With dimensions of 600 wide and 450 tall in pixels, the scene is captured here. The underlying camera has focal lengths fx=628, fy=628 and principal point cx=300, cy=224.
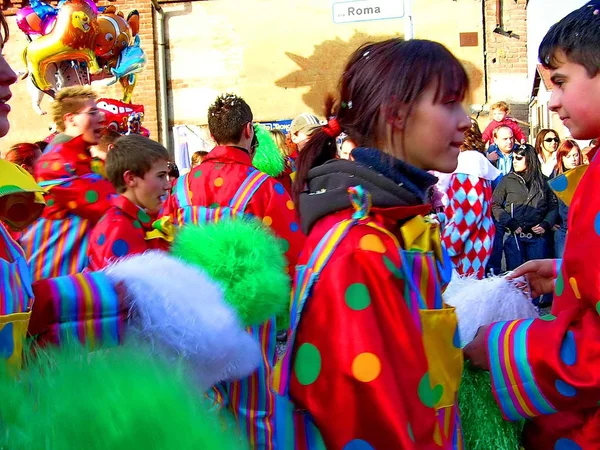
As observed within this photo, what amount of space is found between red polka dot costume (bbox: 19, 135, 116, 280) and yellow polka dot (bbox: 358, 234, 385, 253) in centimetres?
224

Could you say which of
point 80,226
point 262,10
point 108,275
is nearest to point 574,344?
point 108,275

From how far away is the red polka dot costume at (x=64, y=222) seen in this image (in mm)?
3227

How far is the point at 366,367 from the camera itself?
1.20 metres

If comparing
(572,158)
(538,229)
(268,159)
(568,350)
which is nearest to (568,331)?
(568,350)

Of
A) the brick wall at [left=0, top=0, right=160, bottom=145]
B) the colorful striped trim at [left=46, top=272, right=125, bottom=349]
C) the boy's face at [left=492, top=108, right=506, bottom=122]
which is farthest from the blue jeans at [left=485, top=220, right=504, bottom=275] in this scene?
the brick wall at [left=0, top=0, right=160, bottom=145]

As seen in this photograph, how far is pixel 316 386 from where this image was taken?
1.28 metres

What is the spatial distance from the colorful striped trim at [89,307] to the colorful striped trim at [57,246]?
1.91 m

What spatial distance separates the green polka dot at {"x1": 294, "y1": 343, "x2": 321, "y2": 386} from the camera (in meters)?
1.29

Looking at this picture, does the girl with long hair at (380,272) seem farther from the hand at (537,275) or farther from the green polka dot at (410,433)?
the hand at (537,275)

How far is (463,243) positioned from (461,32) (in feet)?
24.6

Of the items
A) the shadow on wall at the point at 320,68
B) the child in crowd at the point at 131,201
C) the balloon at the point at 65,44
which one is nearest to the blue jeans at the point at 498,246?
the child in crowd at the point at 131,201

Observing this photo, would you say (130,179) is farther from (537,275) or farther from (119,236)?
(537,275)

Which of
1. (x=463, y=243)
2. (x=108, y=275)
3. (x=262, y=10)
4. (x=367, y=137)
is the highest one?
(x=262, y=10)

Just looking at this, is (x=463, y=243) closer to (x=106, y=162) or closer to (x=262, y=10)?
(x=106, y=162)
